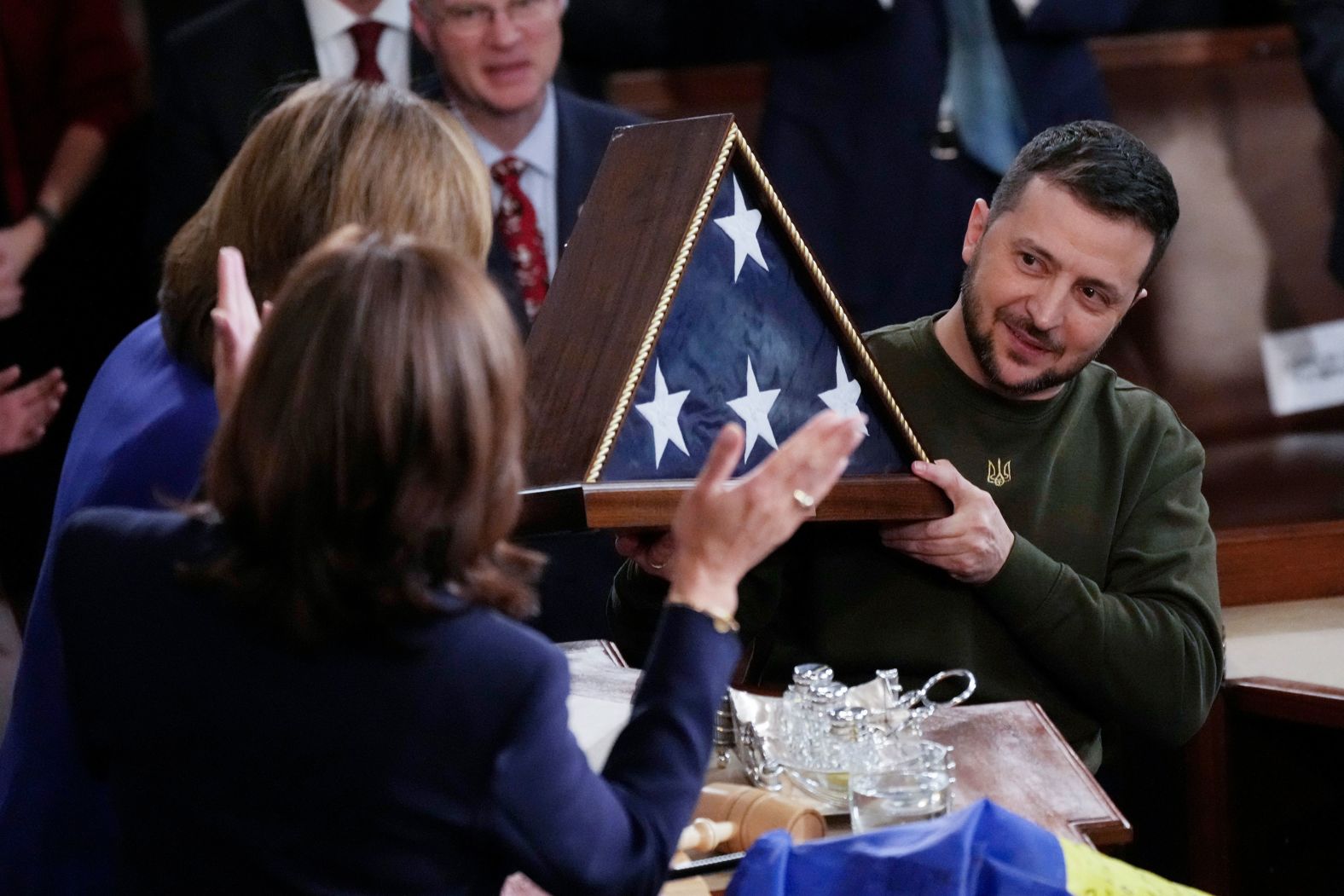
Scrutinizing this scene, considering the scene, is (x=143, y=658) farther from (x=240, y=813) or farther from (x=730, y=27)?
(x=730, y=27)

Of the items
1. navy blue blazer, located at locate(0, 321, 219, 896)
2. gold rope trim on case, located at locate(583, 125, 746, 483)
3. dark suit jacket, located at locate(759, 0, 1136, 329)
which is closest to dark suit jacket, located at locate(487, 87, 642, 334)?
dark suit jacket, located at locate(759, 0, 1136, 329)

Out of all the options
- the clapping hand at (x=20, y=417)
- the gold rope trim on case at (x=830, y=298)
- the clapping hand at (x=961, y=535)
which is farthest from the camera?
the clapping hand at (x=20, y=417)

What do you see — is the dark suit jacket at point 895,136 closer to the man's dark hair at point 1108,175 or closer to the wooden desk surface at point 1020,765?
the man's dark hair at point 1108,175

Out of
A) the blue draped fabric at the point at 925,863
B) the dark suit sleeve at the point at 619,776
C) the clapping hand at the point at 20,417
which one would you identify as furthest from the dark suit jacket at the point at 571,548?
the dark suit sleeve at the point at 619,776

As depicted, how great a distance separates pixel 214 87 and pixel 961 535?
1.94 meters

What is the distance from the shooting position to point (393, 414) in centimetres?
126

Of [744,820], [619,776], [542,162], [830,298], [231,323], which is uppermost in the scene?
[231,323]

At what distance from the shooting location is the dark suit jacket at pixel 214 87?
11.2 feet

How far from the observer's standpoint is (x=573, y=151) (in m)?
3.43

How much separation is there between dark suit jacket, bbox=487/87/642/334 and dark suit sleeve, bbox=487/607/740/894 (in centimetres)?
198

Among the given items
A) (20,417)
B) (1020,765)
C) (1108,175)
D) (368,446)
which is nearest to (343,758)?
(368,446)

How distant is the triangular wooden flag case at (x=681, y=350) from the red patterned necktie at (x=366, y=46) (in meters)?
1.55

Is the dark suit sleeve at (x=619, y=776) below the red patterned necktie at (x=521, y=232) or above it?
above

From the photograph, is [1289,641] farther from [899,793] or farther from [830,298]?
[899,793]
